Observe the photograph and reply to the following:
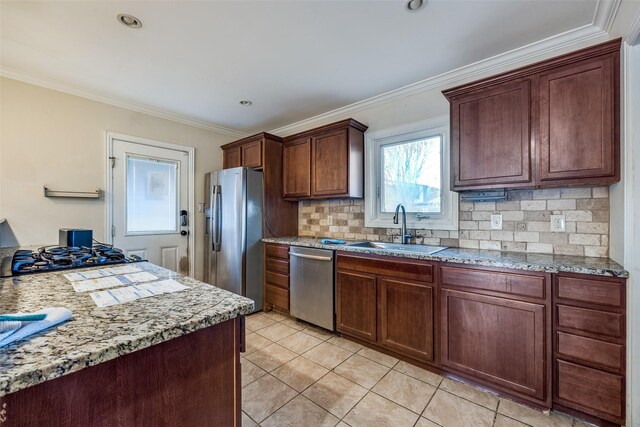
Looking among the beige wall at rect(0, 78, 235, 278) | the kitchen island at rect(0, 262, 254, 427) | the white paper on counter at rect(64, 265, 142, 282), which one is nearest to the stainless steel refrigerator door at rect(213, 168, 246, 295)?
the beige wall at rect(0, 78, 235, 278)

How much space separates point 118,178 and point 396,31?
3.18 metres

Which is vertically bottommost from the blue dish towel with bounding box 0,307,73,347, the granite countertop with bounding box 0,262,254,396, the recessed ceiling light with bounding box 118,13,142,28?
the granite countertop with bounding box 0,262,254,396

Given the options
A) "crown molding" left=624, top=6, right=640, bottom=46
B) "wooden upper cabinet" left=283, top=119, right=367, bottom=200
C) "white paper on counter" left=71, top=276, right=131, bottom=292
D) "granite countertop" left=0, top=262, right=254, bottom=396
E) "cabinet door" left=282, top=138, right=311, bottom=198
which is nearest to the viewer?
"granite countertop" left=0, top=262, right=254, bottom=396

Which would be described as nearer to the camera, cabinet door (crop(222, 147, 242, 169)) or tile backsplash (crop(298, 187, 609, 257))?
tile backsplash (crop(298, 187, 609, 257))

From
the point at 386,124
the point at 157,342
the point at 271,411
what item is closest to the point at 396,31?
the point at 386,124

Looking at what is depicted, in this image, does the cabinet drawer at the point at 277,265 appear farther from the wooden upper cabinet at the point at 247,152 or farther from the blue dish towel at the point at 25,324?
the blue dish towel at the point at 25,324

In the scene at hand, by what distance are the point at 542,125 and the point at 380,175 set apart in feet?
4.86

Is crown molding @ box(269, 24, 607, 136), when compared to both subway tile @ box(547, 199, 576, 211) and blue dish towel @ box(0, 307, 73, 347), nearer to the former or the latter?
subway tile @ box(547, 199, 576, 211)

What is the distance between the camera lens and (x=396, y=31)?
1946mm

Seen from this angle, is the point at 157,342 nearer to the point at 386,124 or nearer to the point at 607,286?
the point at 607,286

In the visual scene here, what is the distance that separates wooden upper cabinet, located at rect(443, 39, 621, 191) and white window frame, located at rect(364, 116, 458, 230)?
0.39 meters

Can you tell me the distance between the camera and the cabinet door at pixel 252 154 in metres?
3.46

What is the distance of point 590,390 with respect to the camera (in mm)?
1489

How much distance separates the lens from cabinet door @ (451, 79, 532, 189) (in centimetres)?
188
